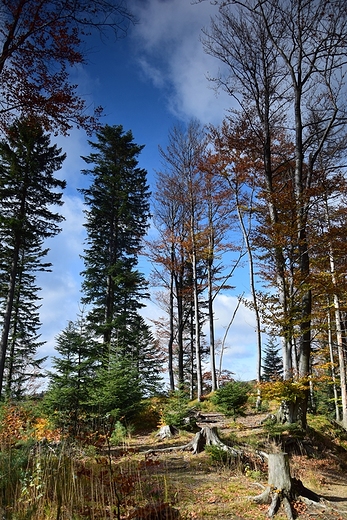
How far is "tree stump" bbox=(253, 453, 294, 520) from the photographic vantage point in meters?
4.41

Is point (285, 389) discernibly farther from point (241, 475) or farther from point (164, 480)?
point (164, 480)

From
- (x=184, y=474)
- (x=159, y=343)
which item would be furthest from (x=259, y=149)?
(x=159, y=343)

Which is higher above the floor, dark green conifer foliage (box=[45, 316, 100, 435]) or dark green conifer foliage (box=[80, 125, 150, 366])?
dark green conifer foliage (box=[80, 125, 150, 366])

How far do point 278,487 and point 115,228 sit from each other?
13891mm

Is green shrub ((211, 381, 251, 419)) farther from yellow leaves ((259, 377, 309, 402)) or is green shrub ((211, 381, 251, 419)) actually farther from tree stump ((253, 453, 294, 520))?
tree stump ((253, 453, 294, 520))

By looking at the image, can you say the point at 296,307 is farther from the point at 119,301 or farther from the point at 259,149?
the point at 119,301

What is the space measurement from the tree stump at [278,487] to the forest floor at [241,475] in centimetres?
10

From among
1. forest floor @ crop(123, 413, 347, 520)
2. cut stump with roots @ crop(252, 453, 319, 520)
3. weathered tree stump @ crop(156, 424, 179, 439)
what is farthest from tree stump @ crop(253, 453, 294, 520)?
weathered tree stump @ crop(156, 424, 179, 439)

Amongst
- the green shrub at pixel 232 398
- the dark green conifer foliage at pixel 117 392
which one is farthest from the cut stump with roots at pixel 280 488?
the dark green conifer foliage at pixel 117 392

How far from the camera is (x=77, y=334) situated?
34.7 ft

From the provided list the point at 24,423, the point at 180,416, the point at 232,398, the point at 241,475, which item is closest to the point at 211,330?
the point at 232,398

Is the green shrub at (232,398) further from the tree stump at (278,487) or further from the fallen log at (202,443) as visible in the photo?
the tree stump at (278,487)

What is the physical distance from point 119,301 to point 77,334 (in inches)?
264

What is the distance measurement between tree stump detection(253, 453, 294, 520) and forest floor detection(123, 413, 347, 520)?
0.33 ft
